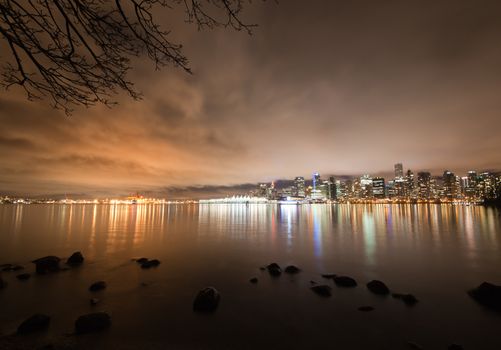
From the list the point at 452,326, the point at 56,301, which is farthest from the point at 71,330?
the point at 452,326

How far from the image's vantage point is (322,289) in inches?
502

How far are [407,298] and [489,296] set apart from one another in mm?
3819

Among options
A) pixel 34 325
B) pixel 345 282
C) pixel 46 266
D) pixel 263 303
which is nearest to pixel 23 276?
pixel 46 266

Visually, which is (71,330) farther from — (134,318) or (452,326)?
(452,326)

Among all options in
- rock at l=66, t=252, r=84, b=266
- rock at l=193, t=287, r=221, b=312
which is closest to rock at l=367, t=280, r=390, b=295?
rock at l=193, t=287, r=221, b=312

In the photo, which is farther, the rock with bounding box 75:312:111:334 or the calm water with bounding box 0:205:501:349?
the rock with bounding box 75:312:111:334

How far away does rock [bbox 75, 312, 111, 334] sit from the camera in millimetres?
8560

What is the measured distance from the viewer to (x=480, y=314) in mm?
10258

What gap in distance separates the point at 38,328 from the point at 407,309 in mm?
14910

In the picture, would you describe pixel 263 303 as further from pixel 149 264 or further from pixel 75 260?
pixel 75 260

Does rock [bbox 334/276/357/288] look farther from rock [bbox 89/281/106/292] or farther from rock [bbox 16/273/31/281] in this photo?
rock [bbox 16/273/31/281]

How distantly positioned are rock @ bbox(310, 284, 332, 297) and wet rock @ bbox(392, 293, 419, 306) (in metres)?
3.21

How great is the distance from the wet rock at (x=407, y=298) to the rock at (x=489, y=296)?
2997 millimetres

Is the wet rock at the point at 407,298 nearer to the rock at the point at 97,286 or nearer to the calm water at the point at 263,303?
the calm water at the point at 263,303
